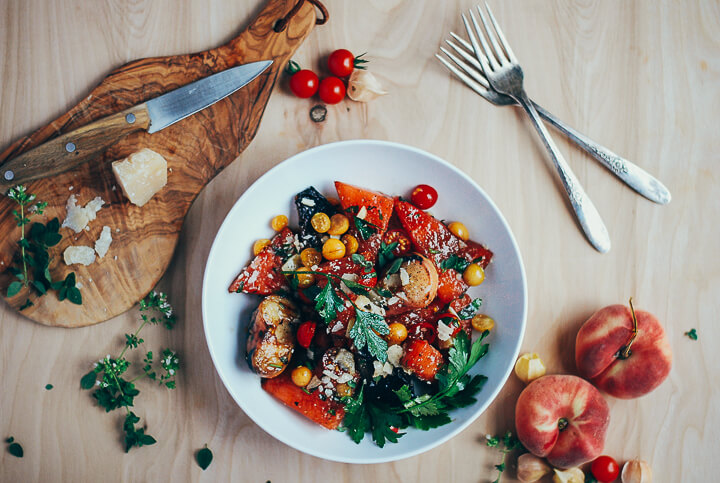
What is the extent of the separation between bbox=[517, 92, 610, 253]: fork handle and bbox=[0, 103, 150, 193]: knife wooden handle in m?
1.32

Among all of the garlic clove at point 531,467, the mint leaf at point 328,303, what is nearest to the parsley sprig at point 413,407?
the mint leaf at point 328,303

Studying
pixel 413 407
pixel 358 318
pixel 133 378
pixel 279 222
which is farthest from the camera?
pixel 133 378

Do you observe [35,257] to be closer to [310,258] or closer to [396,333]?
[310,258]

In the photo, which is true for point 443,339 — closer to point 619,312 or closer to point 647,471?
point 619,312

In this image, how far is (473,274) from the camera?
1530mm

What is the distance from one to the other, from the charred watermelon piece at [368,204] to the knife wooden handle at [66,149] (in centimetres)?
69

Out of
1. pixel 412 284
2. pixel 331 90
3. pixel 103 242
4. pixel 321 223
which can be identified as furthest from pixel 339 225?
pixel 103 242

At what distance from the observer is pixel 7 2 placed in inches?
64.4

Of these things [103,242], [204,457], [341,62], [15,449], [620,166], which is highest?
[620,166]

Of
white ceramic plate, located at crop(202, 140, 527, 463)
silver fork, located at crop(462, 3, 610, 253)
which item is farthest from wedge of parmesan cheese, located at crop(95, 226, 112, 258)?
silver fork, located at crop(462, 3, 610, 253)

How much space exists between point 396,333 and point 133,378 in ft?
3.06

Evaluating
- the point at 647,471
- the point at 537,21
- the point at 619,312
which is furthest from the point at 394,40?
the point at 647,471

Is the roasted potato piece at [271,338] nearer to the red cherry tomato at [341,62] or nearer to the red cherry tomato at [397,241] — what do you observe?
the red cherry tomato at [397,241]

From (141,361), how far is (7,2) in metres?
1.29
